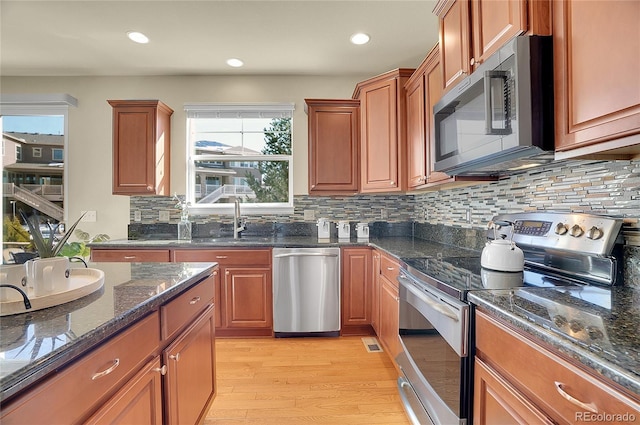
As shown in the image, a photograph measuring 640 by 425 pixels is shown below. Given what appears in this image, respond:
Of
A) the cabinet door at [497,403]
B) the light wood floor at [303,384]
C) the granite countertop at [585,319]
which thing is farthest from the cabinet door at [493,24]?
the light wood floor at [303,384]

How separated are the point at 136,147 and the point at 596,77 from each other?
3366 mm

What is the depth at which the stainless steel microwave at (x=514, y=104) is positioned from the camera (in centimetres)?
108

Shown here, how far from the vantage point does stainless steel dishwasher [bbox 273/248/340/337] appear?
103 inches

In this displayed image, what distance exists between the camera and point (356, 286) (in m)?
2.70

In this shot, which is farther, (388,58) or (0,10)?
(388,58)

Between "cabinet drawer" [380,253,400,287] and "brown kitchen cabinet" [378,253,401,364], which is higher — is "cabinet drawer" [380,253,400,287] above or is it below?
above

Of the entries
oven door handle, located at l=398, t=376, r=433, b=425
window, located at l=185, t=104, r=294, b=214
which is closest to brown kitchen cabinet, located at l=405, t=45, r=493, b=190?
oven door handle, located at l=398, t=376, r=433, b=425

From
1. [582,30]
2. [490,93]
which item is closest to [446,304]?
[490,93]

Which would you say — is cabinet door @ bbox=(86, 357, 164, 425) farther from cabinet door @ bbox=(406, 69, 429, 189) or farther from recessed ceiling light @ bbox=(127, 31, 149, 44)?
recessed ceiling light @ bbox=(127, 31, 149, 44)

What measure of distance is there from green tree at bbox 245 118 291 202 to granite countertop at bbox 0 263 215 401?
85.6 inches

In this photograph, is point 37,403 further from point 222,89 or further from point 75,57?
point 75,57

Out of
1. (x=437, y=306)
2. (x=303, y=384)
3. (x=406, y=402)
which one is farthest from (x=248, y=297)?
(x=437, y=306)

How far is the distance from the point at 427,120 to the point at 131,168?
2773 millimetres

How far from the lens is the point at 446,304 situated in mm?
1192
